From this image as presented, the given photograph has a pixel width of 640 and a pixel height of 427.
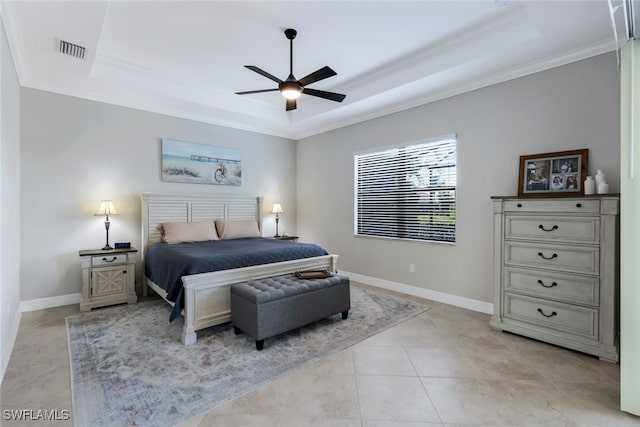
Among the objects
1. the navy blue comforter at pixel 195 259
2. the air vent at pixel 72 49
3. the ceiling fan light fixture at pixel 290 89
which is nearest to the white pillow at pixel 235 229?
the navy blue comforter at pixel 195 259

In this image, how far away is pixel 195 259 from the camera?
10.00 feet

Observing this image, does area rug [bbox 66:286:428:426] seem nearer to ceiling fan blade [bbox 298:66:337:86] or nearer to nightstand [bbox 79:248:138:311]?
nightstand [bbox 79:248:138:311]

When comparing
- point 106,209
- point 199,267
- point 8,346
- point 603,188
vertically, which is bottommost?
point 8,346

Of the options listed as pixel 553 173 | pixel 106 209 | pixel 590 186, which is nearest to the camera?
pixel 590 186

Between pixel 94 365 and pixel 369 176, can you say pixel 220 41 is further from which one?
pixel 94 365

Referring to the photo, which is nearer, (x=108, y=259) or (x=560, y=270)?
(x=560, y=270)

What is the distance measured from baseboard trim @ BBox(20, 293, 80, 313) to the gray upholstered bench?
253 cm

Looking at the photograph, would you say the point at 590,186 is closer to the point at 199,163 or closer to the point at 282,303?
the point at 282,303

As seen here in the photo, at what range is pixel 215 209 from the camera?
16.8 feet

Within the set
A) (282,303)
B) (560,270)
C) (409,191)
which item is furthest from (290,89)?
(560,270)

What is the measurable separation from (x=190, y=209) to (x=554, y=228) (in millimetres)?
4693

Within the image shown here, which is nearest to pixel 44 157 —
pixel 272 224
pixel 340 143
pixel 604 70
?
pixel 272 224

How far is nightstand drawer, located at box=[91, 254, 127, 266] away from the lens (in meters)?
3.75

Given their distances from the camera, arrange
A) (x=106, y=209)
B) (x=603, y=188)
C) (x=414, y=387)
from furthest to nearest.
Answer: (x=106, y=209) < (x=603, y=188) < (x=414, y=387)
